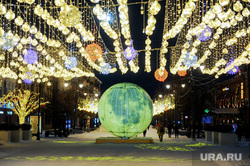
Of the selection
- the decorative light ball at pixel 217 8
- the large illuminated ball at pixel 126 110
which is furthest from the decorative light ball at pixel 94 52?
the decorative light ball at pixel 217 8

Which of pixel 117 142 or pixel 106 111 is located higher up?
pixel 106 111

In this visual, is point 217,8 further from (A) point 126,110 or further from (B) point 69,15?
(A) point 126,110

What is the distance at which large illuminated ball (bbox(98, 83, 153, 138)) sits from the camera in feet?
72.7

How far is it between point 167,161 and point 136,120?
8.91 m

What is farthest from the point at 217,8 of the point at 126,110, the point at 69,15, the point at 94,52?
the point at 126,110

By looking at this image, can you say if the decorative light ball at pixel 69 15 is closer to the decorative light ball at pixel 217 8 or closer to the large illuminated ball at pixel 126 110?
the decorative light ball at pixel 217 8

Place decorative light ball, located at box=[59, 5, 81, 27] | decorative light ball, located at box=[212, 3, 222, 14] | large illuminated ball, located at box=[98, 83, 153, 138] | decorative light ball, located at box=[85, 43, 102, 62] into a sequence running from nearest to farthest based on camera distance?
1. decorative light ball, located at box=[59, 5, 81, 27]
2. decorative light ball, located at box=[212, 3, 222, 14]
3. decorative light ball, located at box=[85, 43, 102, 62]
4. large illuminated ball, located at box=[98, 83, 153, 138]

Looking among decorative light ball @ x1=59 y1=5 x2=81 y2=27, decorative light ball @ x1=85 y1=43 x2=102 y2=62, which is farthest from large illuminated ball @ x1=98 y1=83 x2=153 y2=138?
decorative light ball @ x1=59 y1=5 x2=81 y2=27

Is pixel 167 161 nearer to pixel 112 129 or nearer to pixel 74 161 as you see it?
pixel 74 161

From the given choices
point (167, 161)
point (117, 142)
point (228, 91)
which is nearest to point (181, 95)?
point (228, 91)

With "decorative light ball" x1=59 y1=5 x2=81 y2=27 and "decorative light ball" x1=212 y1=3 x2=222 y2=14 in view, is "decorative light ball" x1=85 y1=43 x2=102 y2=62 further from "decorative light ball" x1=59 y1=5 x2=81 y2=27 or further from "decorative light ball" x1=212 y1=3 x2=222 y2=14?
"decorative light ball" x1=212 y1=3 x2=222 y2=14

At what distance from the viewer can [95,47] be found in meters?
21.5

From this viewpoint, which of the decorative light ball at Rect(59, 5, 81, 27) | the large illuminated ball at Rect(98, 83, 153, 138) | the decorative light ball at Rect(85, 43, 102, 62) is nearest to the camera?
the decorative light ball at Rect(59, 5, 81, 27)

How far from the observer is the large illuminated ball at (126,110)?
22.2 m
